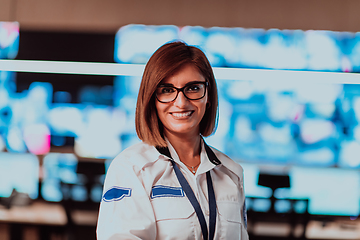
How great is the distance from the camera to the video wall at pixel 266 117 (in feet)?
11.8

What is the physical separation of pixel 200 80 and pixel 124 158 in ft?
1.50

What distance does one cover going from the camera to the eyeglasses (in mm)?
1254

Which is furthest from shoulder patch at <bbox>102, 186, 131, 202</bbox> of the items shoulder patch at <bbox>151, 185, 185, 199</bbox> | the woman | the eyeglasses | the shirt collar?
the eyeglasses

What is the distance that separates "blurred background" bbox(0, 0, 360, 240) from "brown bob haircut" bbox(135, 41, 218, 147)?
229 cm

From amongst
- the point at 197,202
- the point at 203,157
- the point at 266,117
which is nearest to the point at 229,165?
the point at 203,157

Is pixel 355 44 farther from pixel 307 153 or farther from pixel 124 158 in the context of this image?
pixel 124 158

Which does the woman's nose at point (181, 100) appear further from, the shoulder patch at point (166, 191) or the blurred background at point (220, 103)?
the blurred background at point (220, 103)

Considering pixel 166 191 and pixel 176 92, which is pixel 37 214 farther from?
pixel 176 92

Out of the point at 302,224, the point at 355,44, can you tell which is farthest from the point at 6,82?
the point at 355,44

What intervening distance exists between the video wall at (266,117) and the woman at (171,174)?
224cm

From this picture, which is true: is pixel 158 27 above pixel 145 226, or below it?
above

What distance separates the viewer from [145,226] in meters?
1.09

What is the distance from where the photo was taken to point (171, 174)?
129cm

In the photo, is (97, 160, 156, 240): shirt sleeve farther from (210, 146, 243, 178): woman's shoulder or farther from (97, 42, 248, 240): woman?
(210, 146, 243, 178): woman's shoulder
